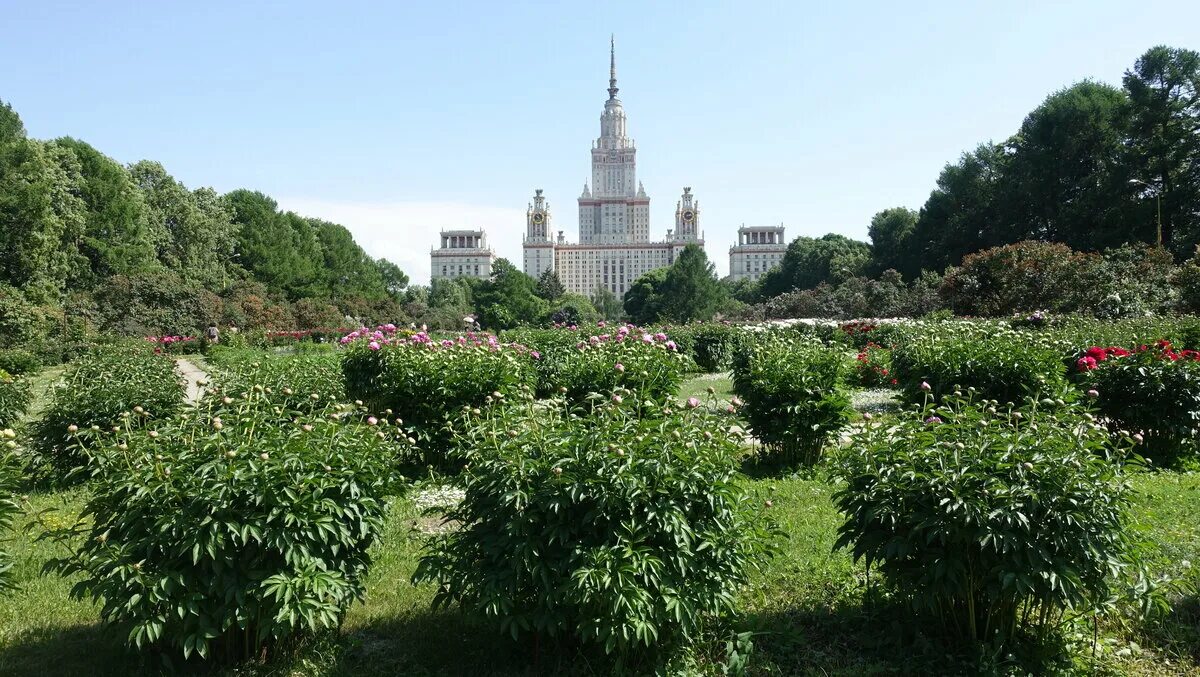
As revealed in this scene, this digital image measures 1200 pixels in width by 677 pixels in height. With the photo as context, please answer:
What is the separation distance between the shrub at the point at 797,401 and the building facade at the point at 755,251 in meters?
125

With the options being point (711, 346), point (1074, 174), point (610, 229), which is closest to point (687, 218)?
point (610, 229)

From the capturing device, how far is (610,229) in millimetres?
146625

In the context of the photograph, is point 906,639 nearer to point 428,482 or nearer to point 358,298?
point 428,482

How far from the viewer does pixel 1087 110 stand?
3231cm

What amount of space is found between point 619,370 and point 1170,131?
103 ft

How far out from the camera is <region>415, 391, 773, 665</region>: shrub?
279cm

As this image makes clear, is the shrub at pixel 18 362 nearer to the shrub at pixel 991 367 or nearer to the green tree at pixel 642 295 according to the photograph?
the shrub at pixel 991 367

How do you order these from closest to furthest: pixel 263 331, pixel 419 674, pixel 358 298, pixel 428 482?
pixel 419 674, pixel 428 482, pixel 263 331, pixel 358 298

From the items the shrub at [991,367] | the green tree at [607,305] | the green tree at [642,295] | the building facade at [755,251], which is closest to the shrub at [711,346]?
the shrub at [991,367]

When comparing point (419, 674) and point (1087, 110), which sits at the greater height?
point (1087, 110)

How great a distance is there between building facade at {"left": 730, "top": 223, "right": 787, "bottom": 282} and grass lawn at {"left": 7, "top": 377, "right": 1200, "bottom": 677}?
12772 cm

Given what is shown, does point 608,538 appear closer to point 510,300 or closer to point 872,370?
point 872,370

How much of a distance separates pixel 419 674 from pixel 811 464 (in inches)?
166

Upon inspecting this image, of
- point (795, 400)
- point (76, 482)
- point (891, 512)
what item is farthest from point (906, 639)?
point (76, 482)
